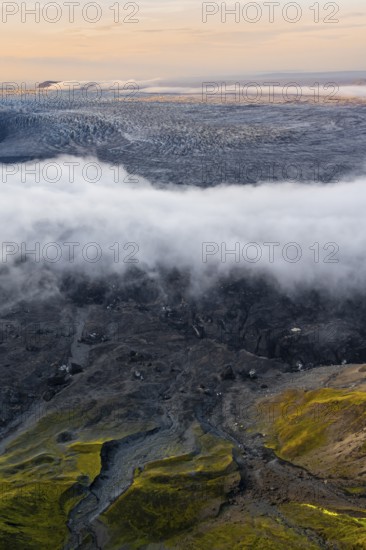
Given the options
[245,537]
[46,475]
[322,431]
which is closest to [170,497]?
Answer: [245,537]

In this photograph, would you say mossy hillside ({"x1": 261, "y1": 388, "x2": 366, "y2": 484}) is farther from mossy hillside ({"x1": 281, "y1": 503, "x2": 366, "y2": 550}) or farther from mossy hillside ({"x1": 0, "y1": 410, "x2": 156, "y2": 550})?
mossy hillside ({"x1": 0, "y1": 410, "x2": 156, "y2": 550})

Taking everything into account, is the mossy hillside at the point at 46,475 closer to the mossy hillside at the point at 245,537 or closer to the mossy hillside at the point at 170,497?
the mossy hillside at the point at 170,497

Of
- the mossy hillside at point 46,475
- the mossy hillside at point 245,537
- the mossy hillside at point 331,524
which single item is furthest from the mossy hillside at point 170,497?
the mossy hillside at point 331,524

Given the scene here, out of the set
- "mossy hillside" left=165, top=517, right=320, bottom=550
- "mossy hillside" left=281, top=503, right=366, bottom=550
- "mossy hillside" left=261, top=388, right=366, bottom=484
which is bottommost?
"mossy hillside" left=165, top=517, right=320, bottom=550

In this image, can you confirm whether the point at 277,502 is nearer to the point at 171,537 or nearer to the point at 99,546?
the point at 171,537

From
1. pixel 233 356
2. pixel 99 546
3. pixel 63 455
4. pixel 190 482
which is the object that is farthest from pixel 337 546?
pixel 233 356

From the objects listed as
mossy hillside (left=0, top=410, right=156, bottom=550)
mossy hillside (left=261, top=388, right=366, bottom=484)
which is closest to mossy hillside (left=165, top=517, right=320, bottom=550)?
mossy hillside (left=261, top=388, right=366, bottom=484)

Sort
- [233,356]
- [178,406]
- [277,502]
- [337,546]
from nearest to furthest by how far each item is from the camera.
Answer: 1. [337,546]
2. [277,502]
3. [178,406]
4. [233,356]
